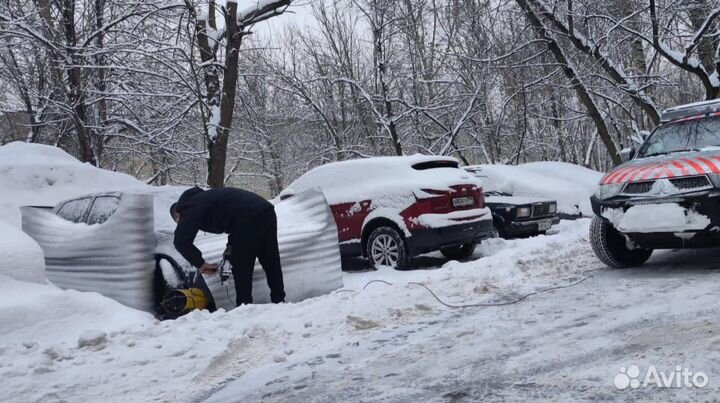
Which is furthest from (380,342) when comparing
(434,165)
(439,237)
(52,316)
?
(434,165)

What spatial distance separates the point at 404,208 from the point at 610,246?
276 cm

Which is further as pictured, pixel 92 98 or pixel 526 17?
pixel 526 17

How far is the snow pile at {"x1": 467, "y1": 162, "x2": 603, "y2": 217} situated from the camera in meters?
10.7

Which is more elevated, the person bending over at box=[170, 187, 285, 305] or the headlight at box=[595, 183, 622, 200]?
the headlight at box=[595, 183, 622, 200]

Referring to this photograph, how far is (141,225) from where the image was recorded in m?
5.73

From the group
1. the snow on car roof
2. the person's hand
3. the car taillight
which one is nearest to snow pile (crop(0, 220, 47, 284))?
the person's hand

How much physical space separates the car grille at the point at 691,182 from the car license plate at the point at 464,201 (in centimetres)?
313

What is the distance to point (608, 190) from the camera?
5859 mm

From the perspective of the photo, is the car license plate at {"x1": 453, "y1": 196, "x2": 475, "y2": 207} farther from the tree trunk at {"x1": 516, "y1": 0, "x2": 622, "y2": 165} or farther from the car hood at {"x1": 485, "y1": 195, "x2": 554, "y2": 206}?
the tree trunk at {"x1": 516, "y1": 0, "x2": 622, "y2": 165}

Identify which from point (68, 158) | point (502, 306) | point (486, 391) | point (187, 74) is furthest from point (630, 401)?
point (187, 74)

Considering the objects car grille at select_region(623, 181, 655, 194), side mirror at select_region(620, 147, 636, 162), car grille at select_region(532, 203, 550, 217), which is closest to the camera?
car grille at select_region(623, 181, 655, 194)

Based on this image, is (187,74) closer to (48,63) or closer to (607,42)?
(48,63)

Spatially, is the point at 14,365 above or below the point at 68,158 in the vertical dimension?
below

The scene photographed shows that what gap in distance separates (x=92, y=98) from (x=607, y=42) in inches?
441
